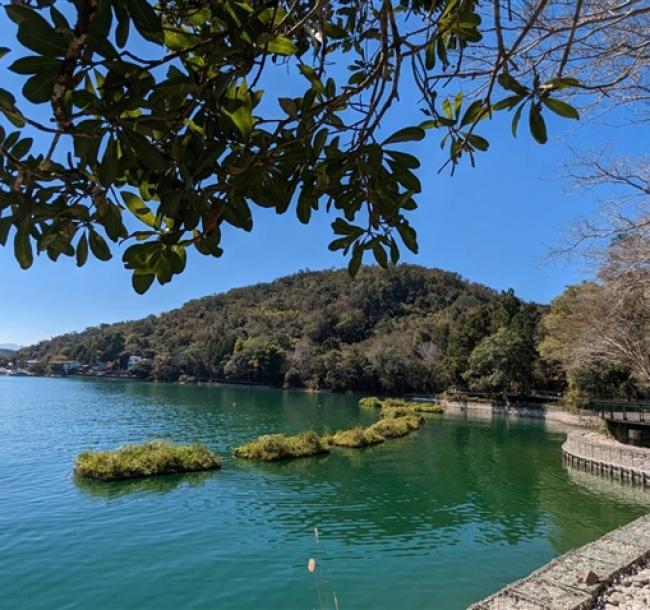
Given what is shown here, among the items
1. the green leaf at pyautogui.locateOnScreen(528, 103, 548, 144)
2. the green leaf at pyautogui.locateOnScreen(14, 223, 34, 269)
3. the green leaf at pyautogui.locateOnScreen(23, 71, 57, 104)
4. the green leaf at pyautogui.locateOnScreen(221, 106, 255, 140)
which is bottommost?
the green leaf at pyautogui.locateOnScreen(14, 223, 34, 269)

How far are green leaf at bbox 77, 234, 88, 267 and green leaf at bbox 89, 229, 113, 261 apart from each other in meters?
0.02

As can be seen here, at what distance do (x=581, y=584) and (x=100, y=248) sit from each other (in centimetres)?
702

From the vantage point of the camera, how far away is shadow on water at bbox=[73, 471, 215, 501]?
13.4m

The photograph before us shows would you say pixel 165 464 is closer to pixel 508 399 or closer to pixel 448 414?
pixel 448 414

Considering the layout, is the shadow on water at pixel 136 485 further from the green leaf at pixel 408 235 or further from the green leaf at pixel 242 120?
the green leaf at pixel 242 120

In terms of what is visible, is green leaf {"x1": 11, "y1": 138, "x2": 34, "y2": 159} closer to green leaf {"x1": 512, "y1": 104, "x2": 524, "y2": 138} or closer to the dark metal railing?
green leaf {"x1": 512, "y1": 104, "x2": 524, "y2": 138}

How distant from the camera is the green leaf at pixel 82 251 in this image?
4.64 ft

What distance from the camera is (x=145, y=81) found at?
1.06m

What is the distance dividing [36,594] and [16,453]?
560 inches

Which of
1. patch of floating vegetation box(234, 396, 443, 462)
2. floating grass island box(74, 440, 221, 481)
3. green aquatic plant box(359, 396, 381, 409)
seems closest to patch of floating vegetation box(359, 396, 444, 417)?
green aquatic plant box(359, 396, 381, 409)

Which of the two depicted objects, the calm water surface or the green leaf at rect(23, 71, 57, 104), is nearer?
the green leaf at rect(23, 71, 57, 104)

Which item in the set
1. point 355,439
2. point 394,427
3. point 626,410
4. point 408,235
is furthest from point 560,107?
point 626,410

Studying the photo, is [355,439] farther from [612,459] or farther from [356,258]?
[356,258]

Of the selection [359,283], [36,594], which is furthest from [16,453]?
[359,283]
